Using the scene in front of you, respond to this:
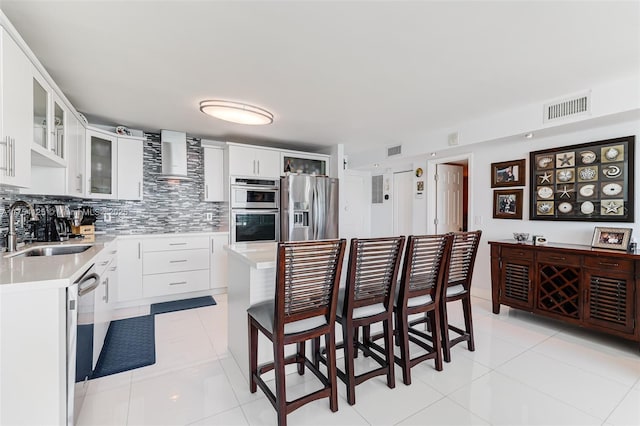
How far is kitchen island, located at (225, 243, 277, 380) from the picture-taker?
77.8 inches

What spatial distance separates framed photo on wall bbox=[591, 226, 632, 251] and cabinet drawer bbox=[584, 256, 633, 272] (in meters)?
0.22

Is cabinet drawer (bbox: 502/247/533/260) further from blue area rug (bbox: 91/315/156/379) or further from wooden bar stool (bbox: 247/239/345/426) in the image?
blue area rug (bbox: 91/315/156/379)

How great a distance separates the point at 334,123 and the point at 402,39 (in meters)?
1.88

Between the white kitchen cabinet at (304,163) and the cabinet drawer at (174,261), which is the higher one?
the white kitchen cabinet at (304,163)

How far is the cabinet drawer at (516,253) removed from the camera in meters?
3.09

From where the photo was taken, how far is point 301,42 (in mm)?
1935

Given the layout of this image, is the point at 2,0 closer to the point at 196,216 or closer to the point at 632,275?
the point at 196,216

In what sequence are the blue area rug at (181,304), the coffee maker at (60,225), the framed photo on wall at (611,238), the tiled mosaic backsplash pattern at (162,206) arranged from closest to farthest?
the framed photo on wall at (611,238) → the coffee maker at (60,225) → the blue area rug at (181,304) → the tiled mosaic backsplash pattern at (162,206)

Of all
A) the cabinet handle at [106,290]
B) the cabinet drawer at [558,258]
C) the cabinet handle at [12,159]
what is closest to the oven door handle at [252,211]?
the cabinet handle at [106,290]

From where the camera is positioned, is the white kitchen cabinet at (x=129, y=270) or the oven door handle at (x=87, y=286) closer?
the oven door handle at (x=87, y=286)

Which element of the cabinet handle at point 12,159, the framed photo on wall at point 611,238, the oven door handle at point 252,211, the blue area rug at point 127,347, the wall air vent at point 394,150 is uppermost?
the wall air vent at point 394,150

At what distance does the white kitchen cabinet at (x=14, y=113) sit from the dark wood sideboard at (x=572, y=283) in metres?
4.12

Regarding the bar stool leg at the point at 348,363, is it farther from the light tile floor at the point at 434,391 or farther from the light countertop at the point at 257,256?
the light countertop at the point at 257,256

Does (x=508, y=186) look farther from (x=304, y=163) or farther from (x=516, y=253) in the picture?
(x=304, y=163)
